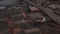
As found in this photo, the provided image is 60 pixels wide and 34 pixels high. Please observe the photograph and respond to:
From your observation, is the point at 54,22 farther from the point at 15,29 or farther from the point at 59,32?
the point at 15,29

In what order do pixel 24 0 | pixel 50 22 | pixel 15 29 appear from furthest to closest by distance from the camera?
1. pixel 24 0
2. pixel 50 22
3. pixel 15 29

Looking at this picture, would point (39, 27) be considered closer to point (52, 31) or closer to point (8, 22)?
point (52, 31)

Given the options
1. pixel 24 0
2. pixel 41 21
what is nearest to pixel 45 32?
pixel 41 21

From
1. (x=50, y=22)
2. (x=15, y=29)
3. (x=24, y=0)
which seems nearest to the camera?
(x=15, y=29)

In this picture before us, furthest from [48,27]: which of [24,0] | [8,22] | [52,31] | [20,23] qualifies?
[24,0]

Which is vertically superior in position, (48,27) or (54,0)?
(54,0)

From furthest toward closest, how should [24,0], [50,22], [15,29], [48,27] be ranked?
[24,0]
[50,22]
[48,27]
[15,29]

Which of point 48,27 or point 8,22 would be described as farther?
point 48,27

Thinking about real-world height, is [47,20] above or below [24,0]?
below

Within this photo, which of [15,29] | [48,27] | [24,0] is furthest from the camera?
[24,0]
